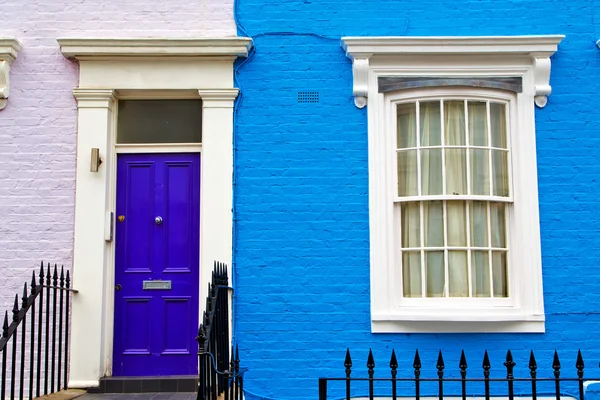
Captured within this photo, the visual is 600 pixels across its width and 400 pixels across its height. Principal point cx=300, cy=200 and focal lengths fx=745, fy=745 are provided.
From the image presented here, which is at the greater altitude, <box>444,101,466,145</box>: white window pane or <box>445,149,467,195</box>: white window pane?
<box>444,101,466,145</box>: white window pane

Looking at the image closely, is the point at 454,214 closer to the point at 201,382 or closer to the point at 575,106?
the point at 575,106

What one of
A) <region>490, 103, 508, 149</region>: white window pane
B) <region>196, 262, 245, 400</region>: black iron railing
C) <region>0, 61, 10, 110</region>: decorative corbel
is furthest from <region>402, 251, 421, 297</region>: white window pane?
<region>0, 61, 10, 110</region>: decorative corbel

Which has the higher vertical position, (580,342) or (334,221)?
(334,221)

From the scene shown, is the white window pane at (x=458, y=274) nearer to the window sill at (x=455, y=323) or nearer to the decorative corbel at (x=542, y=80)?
the window sill at (x=455, y=323)

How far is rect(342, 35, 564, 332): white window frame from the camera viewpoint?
23.6 feet

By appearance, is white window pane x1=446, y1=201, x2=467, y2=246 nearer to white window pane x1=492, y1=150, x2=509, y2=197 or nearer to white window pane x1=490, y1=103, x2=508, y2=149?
white window pane x1=492, y1=150, x2=509, y2=197

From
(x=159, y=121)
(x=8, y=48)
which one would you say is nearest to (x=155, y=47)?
(x=159, y=121)

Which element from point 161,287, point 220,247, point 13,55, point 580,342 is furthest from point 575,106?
point 13,55

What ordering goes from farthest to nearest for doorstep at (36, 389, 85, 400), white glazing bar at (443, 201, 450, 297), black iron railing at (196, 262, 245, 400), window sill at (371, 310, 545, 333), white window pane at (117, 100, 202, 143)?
white window pane at (117, 100, 202, 143) < white glazing bar at (443, 201, 450, 297) < window sill at (371, 310, 545, 333) < doorstep at (36, 389, 85, 400) < black iron railing at (196, 262, 245, 400)

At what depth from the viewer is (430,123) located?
7621 millimetres

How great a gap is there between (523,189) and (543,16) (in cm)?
183

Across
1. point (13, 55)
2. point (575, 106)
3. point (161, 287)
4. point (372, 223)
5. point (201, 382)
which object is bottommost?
point (201, 382)

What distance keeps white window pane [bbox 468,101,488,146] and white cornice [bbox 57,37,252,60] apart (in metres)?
2.38

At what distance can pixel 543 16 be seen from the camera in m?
7.66
